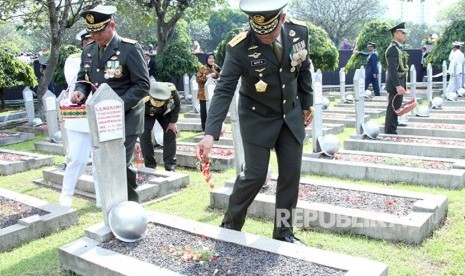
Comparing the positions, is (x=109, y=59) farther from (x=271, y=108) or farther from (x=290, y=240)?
(x=290, y=240)

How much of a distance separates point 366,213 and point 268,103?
1649mm

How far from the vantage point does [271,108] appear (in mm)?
4066

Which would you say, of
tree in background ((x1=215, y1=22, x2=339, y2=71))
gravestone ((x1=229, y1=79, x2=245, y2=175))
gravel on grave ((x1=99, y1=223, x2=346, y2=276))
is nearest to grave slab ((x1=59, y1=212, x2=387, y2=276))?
gravel on grave ((x1=99, y1=223, x2=346, y2=276))

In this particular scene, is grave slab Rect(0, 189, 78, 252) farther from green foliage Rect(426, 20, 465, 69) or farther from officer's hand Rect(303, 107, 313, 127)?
green foliage Rect(426, 20, 465, 69)

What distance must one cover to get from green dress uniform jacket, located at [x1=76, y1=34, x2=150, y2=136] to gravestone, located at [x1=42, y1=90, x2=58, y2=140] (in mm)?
5056

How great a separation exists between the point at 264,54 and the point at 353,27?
52.3 meters

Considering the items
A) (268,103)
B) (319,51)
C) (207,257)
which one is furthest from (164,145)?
(319,51)

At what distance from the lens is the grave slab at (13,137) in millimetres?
11514

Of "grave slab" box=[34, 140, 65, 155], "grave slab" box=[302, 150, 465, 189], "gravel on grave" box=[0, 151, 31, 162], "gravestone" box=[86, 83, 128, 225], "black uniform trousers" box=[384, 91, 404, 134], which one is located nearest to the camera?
"gravestone" box=[86, 83, 128, 225]

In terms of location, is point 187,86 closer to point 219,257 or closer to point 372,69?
point 372,69

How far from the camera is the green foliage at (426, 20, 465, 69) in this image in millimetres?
19609

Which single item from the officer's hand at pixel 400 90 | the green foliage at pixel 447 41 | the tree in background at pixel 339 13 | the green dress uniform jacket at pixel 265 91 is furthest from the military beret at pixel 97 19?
the tree in background at pixel 339 13

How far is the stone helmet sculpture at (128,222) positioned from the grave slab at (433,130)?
6.70 m

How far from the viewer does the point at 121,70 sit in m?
→ 4.97
